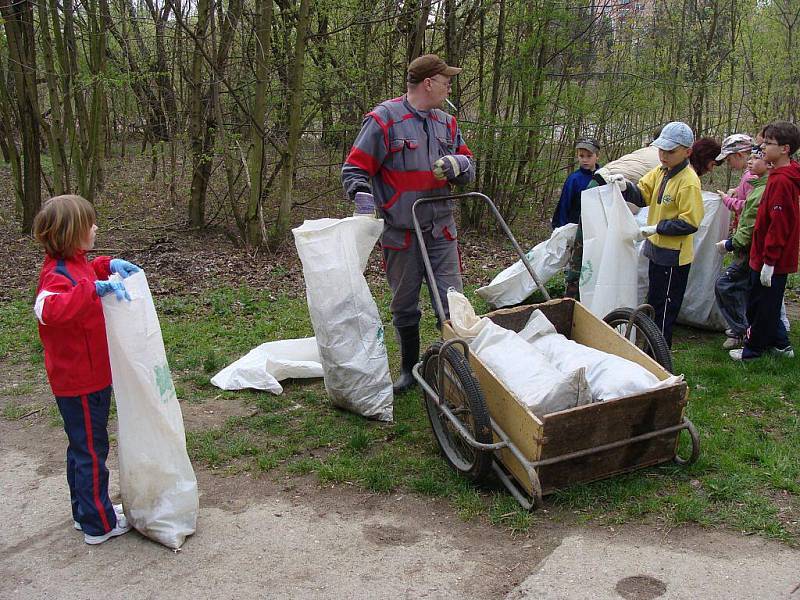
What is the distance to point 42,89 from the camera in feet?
60.2

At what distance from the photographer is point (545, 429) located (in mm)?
3182

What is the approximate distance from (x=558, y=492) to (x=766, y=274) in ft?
7.73

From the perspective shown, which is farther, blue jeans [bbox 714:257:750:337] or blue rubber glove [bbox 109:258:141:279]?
blue jeans [bbox 714:257:750:337]

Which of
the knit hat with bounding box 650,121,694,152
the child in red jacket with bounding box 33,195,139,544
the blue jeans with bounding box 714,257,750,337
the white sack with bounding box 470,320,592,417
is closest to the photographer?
the child in red jacket with bounding box 33,195,139,544

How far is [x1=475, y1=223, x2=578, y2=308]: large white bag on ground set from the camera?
6309 millimetres

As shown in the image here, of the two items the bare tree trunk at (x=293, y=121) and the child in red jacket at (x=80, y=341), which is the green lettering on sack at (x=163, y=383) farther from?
the bare tree trunk at (x=293, y=121)

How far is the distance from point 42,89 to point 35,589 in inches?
719

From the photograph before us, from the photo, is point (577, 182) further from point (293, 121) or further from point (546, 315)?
point (293, 121)

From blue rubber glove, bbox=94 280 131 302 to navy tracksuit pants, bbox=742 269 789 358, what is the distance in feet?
13.0

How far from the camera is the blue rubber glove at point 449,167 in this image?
4.38 meters

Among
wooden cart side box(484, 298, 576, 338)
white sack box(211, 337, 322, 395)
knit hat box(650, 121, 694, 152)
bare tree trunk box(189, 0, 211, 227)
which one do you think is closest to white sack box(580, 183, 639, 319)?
knit hat box(650, 121, 694, 152)

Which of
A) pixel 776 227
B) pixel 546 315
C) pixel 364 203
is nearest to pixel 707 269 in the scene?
pixel 776 227

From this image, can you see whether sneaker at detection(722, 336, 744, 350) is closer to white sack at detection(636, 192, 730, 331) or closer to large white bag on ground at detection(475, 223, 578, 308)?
white sack at detection(636, 192, 730, 331)

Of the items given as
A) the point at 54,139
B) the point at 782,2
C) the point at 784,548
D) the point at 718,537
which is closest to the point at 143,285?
the point at 718,537
